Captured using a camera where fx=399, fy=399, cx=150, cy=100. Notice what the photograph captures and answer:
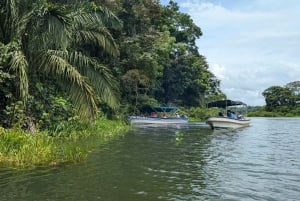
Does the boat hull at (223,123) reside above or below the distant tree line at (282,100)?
below

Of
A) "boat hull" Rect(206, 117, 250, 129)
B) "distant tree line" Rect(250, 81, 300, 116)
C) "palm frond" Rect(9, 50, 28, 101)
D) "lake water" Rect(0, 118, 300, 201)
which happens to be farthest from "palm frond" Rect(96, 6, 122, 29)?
"distant tree line" Rect(250, 81, 300, 116)

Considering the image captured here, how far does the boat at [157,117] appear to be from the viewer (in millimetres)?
40578

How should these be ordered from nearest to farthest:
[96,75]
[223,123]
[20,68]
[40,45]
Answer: [20,68] → [40,45] → [96,75] → [223,123]

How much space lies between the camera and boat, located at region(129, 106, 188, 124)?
40578 mm

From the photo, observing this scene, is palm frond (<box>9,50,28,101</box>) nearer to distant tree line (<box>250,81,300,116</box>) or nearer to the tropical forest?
the tropical forest

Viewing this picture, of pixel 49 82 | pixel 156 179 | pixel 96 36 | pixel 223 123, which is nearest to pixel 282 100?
pixel 223 123

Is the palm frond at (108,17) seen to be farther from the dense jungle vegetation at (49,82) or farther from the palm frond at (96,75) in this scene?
the palm frond at (96,75)

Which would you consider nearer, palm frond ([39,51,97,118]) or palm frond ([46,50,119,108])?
palm frond ([39,51,97,118])

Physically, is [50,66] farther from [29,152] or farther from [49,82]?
[29,152]

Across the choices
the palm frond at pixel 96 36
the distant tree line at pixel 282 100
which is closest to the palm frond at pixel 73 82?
the palm frond at pixel 96 36

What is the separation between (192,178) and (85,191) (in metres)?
3.15

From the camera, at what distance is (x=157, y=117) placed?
4266 cm

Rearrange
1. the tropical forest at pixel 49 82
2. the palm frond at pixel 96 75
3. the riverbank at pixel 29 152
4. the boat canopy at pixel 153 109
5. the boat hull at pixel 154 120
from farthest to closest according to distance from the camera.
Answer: the boat canopy at pixel 153 109 < the boat hull at pixel 154 120 < the palm frond at pixel 96 75 < the tropical forest at pixel 49 82 < the riverbank at pixel 29 152

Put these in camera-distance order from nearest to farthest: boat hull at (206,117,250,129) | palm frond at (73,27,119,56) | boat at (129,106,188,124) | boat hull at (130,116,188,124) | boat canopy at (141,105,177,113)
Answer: palm frond at (73,27,119,56) < boat hull at (206,117,250,129) < boat hull at (130,116,188,124) < boat at (129,106,188,124) < boat canopy at (141,105,177,113)
